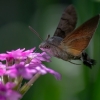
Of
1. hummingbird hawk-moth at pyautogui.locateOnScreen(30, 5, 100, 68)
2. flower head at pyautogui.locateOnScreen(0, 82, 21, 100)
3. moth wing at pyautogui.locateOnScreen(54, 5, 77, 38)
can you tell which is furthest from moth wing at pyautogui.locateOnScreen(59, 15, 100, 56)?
flower head at pyautogui.locateOnScreen(0, 82, 21, 100)

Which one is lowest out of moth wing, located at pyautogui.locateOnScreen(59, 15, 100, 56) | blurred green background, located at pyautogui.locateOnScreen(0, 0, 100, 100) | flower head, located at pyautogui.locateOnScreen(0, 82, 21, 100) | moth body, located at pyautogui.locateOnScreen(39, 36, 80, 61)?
blurred green background, located at pyautogui.locateOnScreen(0, 0, 100, 100)

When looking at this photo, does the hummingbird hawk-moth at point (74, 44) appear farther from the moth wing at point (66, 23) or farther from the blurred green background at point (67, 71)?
the blurred green background at point (67, 71)

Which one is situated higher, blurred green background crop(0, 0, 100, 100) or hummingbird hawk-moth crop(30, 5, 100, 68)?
hummingbird hawk-moth crop(30, 5, 100, 68)

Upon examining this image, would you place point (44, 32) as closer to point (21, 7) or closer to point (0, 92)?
point (0, 92)

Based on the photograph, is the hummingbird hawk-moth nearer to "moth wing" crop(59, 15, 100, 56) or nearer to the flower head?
"moth wing" crop(59, 15, 100, 56)

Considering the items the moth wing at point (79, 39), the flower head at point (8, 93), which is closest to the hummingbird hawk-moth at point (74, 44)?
the moth wing at point (79, 39)

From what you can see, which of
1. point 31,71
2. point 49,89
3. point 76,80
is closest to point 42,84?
point 49,89

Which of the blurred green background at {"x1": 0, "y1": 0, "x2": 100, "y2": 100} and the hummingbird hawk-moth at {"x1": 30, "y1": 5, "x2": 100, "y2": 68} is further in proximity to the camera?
the blurred green background at {"x1": 0, "y1": 0, "x2": 100, "y2": 100}

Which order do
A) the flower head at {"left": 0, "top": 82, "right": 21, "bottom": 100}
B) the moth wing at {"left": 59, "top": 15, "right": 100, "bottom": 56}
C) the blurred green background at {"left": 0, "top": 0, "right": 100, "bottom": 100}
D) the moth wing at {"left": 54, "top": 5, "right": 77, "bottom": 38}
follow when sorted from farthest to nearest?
the blurred green background at {"left": 0, "top": 0, "right": 100, "bottom": 100}, the moth wing at {"left": 54, "top": 5, "right": 77, "bottom": 38}, the moth wing at {"left": 59, "top": 15, "right": 100, "bottom": 56}, the flower head at {"left": 0, "top": 82, "right": 21, "bottom": 100}
